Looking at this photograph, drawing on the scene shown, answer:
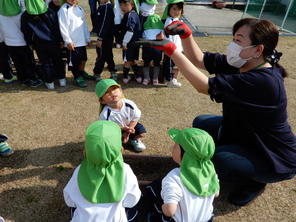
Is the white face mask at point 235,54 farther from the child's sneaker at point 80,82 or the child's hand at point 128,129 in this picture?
the child's sneaker at point 80,82

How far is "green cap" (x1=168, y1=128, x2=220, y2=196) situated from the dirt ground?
0.83m

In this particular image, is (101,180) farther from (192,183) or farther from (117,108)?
(117,108)

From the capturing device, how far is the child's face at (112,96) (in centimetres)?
263

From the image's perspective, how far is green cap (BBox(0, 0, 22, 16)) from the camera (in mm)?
3893

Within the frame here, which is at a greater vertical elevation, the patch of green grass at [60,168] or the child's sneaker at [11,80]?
the patch of green grass at [60,168]

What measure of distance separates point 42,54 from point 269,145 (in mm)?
3766

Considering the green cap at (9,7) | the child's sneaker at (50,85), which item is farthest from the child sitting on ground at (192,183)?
the green cap at (9,7)

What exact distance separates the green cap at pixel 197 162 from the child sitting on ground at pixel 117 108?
1069 millimetres

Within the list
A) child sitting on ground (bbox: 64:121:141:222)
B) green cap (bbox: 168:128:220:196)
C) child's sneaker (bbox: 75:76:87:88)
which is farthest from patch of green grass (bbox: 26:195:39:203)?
child's sneaker (bbox: 75:76:87:88)

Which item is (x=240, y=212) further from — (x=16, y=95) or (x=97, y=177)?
(x=16, y=95)

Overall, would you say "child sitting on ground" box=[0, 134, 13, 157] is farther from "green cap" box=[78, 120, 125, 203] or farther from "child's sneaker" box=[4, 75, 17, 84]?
"child's sneaker" box=[4, 75, 17, 84]

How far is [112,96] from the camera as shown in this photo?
8.67 feet

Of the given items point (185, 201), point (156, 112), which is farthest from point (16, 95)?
point (185, 201)

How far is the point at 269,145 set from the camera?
87.4 inches
